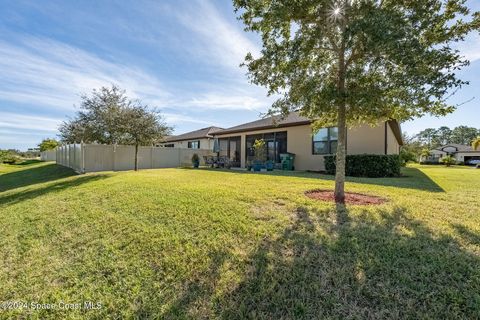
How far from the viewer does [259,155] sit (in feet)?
55.2

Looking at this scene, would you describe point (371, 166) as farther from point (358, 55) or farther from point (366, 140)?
point (358, 55)

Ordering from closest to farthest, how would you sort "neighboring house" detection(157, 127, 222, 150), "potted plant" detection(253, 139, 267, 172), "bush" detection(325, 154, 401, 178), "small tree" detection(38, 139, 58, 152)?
"bush" detection(325, 154, 401, 178) < "potted plant" detection(253, 139, 267, 172) < "neighboring house" detection(157, 127, 222, 150) < "small tree" detection(38, 139, 58, 152)

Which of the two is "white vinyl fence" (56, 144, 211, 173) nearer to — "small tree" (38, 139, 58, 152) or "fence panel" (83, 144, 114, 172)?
"fence panel" (83, 144, 114, 172)

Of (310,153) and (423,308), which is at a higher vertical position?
(310,153)

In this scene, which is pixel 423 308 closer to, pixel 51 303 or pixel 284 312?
pixel 284 312

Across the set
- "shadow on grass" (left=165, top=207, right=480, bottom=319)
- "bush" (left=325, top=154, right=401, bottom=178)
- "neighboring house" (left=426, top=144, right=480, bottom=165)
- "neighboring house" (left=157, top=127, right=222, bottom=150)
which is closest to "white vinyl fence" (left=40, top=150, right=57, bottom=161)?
"neighboring house" (left=157, top=127, right=222, bottom=150)

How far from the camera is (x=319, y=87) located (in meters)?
5.71

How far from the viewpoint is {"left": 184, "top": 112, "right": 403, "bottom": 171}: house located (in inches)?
509

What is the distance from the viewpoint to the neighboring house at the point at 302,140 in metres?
12.9

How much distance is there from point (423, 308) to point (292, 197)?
3.81 metres

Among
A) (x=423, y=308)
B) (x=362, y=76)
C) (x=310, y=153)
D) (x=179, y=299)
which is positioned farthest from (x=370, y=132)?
(x=179, y=299)

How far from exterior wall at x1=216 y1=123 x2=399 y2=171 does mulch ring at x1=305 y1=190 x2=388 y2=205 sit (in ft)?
22.3

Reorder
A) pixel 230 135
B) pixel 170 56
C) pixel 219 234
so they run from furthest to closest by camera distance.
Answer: pixel 230 135, pixel 170 56, pixel 219 234

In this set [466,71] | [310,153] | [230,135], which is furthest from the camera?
[230,135]
